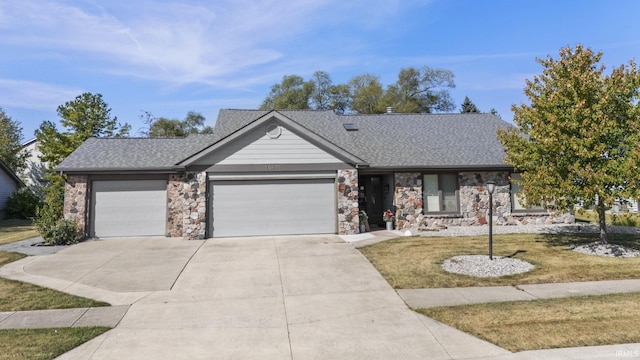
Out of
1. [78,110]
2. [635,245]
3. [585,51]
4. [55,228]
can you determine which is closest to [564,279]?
[635,245]

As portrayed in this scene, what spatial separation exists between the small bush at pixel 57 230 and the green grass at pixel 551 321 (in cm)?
1341

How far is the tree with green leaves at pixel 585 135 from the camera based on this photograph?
9.56 m

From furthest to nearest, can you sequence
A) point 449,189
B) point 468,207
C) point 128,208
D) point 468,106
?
point 468,106
point 449,189
point 468,207
point 128,208

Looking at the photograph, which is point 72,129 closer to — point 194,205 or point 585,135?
point 194,205

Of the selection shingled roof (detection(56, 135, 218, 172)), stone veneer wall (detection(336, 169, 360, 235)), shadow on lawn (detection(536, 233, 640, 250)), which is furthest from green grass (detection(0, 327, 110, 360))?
shadow on lawn (detection(536, 233, 640, 250))

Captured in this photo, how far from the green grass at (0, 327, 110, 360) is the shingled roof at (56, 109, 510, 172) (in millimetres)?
8850

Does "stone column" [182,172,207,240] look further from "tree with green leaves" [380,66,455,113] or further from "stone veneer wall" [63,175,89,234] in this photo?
"tree with green leaves" [380,66,455,113]

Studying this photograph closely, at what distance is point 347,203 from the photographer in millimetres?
14539

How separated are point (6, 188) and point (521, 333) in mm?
32243

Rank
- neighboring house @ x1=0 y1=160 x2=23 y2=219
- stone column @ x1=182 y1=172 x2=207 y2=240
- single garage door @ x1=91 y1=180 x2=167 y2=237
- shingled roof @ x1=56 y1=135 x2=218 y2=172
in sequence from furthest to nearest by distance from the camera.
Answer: neighboring house @ x1=0 y1=160 x2=23 y2=219
single garage door @ x1=91 y1=180 x2=167 y2=237
shingled roof @ x1=56 y1=135 x2=218 y2=172
stone column @ x1=182 y1=172 x2=207 y2=240

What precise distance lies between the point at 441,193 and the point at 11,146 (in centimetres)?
3670

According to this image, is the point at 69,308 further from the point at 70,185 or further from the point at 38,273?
the point at 70,185

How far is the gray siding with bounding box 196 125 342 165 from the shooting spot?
14.2m

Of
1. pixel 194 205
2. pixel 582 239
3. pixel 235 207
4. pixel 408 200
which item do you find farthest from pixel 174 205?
pixel 582 239
